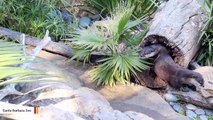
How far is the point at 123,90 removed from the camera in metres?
4.54

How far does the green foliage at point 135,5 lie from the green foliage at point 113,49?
1.42 m

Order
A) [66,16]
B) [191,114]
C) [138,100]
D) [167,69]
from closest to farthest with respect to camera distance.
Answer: [191,114] → [138,100] → [167,69] → [66,16]

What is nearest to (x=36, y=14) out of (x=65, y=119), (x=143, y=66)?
(x=143, y=66)

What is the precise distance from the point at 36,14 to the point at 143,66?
7.42 ft

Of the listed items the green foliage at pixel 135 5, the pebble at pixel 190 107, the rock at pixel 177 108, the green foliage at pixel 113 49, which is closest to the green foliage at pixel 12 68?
the green foliage at pixel 113 49

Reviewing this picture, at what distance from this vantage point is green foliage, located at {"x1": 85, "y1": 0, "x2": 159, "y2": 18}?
6.41m

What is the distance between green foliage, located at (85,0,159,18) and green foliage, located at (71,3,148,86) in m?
1.42

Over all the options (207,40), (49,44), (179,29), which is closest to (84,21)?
(49,44)

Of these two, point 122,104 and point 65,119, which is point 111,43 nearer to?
point 122,104

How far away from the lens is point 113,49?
14.9 feet

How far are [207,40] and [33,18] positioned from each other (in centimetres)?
266

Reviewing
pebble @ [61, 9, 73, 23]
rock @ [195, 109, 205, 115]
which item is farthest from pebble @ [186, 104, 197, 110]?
pebble @ [61, 9, 73, 23]

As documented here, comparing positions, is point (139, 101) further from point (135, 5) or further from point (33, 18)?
point (135, 5)

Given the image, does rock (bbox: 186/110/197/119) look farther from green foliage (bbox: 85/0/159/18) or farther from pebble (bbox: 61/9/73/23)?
pebble (bbox: 61/9/73/23)
